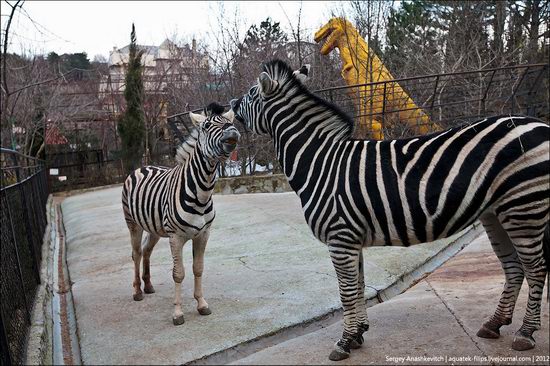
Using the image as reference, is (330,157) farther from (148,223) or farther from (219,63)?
(219,63)

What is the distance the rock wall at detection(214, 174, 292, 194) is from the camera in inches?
484

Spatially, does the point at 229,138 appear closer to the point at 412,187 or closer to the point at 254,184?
the point at 412,187

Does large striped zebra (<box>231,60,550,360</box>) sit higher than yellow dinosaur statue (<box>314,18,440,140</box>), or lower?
lower

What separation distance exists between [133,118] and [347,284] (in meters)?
21.9

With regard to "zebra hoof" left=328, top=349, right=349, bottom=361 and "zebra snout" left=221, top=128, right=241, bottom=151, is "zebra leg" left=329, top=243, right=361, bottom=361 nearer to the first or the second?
"zebra hoof" left=328, top=349, right=349, bottom=361

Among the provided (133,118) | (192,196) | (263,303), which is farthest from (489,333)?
(133,118)

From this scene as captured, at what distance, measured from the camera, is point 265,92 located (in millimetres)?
3689

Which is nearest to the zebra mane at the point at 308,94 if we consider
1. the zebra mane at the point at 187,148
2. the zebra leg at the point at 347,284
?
the zebra leg at the point at 347,284

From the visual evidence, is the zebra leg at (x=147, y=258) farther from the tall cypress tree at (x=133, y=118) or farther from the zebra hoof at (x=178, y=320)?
the tall cypress tree at (x=133, y=118)

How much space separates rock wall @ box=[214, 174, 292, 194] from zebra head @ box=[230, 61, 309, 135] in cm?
821

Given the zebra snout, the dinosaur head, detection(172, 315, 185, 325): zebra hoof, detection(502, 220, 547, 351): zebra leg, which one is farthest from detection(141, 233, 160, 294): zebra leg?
the dinosaur head

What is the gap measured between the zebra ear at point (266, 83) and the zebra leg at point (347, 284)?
1325 millimetres

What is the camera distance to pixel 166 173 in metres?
5.07

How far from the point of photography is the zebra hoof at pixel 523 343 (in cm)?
314
